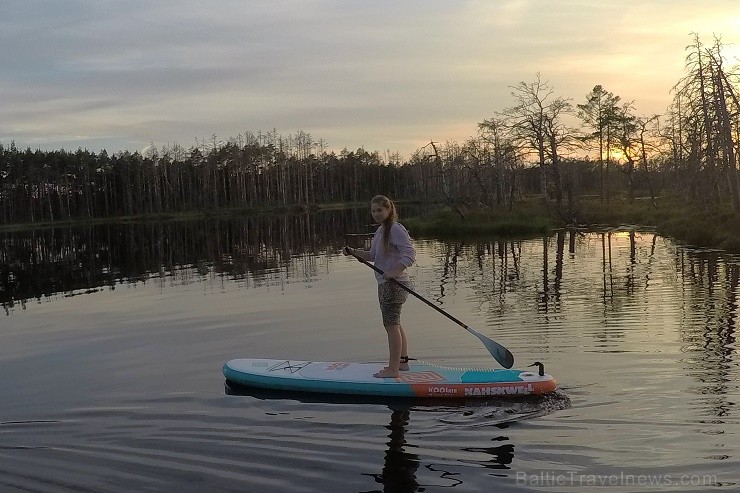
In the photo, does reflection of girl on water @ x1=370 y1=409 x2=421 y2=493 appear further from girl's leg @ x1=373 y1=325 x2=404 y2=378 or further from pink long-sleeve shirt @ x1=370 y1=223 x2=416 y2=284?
pink long-sleeve shirt @ x1=370 y1=223 x2=416 y2=284

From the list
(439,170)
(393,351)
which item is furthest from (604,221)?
(393,351)

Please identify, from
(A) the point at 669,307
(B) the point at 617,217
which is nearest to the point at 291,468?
(A) the point at 669,307

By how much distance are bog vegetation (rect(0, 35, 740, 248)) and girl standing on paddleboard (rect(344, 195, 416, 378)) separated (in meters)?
19.9

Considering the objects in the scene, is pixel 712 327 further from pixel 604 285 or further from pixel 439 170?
pixel 439 170

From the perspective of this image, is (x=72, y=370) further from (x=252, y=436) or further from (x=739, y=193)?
(x=739, y=193)

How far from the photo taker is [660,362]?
8.62 metres

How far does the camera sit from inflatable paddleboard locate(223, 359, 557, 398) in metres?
7.59

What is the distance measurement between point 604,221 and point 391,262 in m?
35.0

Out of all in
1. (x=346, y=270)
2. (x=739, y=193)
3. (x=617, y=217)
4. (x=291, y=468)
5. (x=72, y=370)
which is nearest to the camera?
(x=291, y=468)

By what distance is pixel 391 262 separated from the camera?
7867mm

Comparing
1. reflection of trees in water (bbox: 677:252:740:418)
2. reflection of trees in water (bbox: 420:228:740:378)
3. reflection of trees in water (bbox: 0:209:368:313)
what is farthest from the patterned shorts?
reflection of trees in water (bbox: 0:209:368:313)

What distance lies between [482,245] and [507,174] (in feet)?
84.2

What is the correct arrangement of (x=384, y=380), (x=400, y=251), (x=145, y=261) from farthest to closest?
(x=145, y=261) → (x=384, y=380) → (x=400, y=251)

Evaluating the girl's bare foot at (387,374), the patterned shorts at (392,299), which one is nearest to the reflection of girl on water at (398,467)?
the girl's bare foot at (387,374)
